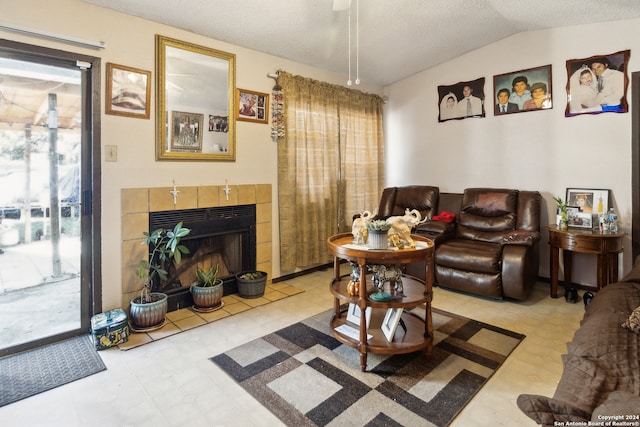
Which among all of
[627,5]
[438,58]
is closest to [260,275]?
[438,58]

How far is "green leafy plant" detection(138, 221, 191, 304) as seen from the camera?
2717mm

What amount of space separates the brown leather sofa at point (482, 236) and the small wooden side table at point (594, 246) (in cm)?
16

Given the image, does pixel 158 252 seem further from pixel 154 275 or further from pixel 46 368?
pixel 46 368

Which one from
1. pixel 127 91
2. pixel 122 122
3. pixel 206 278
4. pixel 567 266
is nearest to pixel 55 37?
pixel 127 91

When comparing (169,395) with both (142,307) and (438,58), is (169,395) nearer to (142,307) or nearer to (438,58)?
(142,307)

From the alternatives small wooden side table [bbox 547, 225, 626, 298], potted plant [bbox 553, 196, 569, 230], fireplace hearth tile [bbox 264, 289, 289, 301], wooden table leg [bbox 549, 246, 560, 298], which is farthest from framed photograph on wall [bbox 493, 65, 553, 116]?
fireplace hearth tile [bbox 264, 289, 289, 301]

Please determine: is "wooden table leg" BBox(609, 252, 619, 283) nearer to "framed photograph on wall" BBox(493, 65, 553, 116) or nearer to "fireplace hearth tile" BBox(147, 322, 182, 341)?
"framed photograph on wall" BBox(493, 65, 553, 116)

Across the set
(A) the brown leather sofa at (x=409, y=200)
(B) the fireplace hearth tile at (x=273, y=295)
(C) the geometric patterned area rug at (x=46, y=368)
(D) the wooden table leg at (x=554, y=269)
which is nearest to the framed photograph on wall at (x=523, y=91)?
(A) the brown leather sofa at (x=409, y=200)

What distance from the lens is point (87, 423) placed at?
1670 millimetres

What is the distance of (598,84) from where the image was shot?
3318 millimetres

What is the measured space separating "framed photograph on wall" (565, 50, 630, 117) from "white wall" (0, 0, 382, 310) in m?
3.18

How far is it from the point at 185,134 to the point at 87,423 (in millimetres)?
2203

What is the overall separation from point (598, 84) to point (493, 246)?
183cm

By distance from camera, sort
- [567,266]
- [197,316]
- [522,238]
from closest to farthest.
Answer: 1. [197,316]
2. [522,238]
3. [567,266]
